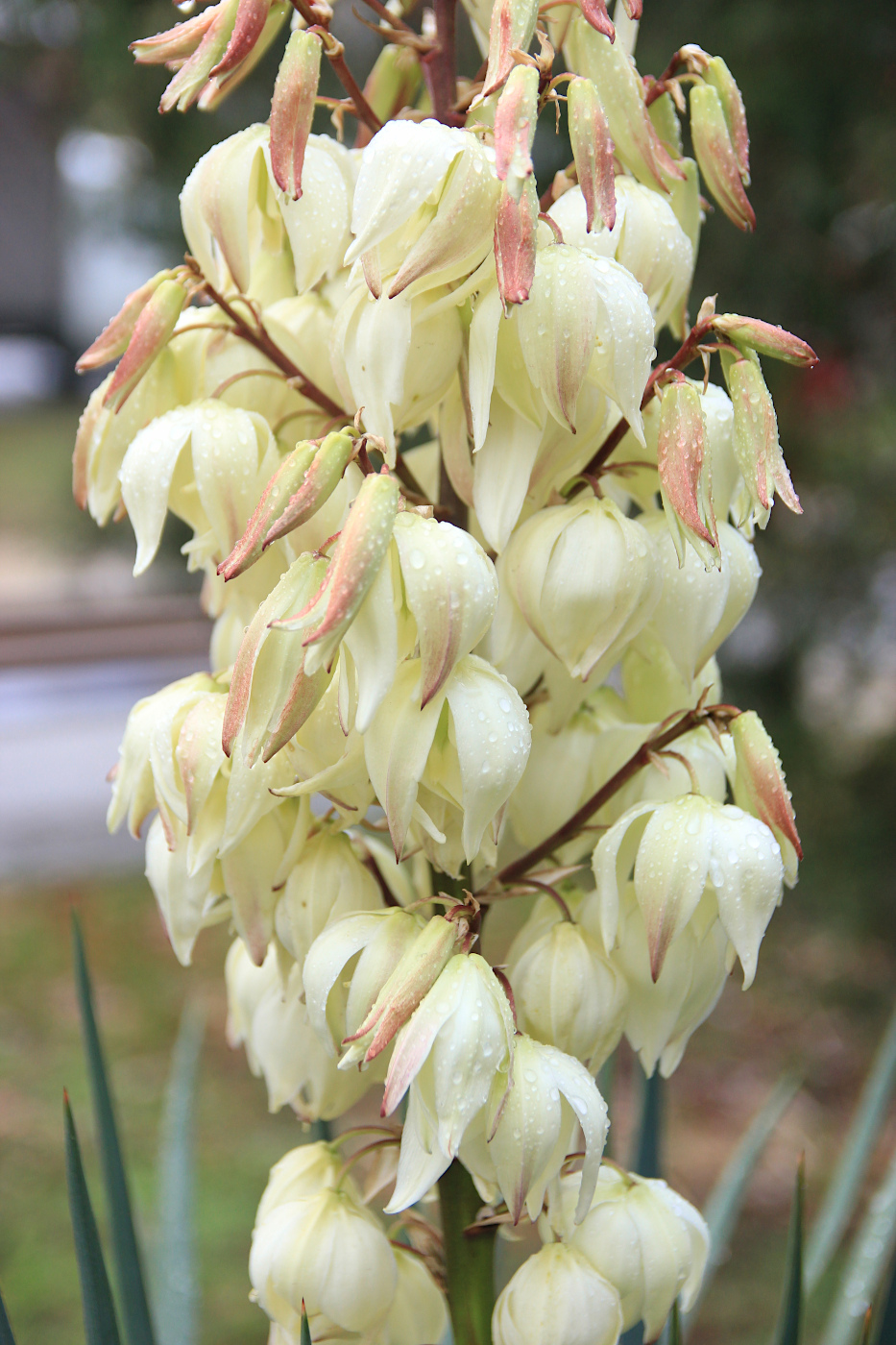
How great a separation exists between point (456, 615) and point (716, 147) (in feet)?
0.81

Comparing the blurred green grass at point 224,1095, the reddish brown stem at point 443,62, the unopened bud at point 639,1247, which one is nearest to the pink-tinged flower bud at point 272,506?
the reddish brown stem at point 443,62

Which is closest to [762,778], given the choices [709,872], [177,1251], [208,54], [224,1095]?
[709,872]

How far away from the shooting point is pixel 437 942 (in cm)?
47

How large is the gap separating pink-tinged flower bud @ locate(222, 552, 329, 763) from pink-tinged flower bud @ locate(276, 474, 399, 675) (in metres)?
0.02

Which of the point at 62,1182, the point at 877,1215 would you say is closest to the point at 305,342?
the point at 877,1215

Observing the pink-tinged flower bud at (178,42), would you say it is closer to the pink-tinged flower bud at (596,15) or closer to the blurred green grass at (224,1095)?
the pink-tinged flower bud at (596,15)

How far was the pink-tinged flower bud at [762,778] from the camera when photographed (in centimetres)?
50

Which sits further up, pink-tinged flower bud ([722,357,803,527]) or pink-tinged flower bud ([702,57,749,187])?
pink-tinged flower bud ([702,57,749,187])

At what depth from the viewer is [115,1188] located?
64 centimetres

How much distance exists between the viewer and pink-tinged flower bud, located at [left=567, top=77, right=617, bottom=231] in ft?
1.46

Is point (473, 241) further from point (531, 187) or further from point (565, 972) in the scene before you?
point (565, 972)

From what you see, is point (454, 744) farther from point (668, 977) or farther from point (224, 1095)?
point (224, 1095)

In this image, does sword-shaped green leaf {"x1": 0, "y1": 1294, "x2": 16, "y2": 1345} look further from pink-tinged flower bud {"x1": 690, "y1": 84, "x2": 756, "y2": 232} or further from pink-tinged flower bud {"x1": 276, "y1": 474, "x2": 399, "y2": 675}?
pink-tinged flower bud {"x1": 690, "y1": 84, "x2": 756, "y2": 232}

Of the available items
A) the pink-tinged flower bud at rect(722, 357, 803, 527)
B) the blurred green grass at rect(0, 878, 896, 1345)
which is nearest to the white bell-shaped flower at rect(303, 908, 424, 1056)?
the pink-tinged flower bud at rect(722, 357, 803, 527)
